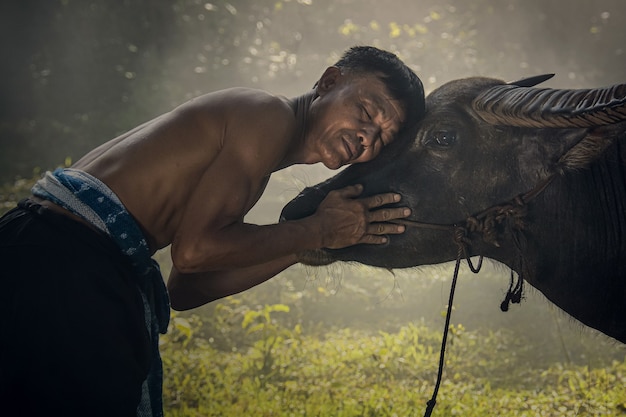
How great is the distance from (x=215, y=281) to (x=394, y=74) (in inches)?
54.2

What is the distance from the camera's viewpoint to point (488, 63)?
30.7 feet

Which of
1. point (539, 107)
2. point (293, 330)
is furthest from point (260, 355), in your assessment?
point (539, 107)

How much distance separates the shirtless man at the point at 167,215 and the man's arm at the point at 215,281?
0.23m

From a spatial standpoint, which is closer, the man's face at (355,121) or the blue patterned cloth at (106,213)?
the blue patterned cloth at (106,213)

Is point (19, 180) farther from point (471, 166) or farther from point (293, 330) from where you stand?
point (471, 166)

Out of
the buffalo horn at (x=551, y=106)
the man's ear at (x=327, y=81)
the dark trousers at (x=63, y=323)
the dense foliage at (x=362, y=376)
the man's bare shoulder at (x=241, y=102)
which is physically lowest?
the dense foliage at (x=362, y=376)

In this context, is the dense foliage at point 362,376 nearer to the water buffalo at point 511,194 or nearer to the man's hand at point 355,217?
the water buffalo at point 511,194

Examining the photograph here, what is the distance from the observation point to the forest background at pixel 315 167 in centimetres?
437

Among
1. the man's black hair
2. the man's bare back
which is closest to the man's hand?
the man's bare back

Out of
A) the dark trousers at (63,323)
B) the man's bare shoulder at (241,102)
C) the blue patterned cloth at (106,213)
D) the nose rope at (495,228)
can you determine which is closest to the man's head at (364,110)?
the man's bare shoulder at (241,102)

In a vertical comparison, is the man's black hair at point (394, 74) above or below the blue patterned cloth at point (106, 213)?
above

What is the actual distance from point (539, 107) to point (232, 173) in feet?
4.16

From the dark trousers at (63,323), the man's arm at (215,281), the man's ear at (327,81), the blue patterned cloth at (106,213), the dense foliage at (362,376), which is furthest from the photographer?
Answer: the dense foliage at (362,376)

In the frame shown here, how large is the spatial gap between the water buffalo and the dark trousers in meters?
0.91
